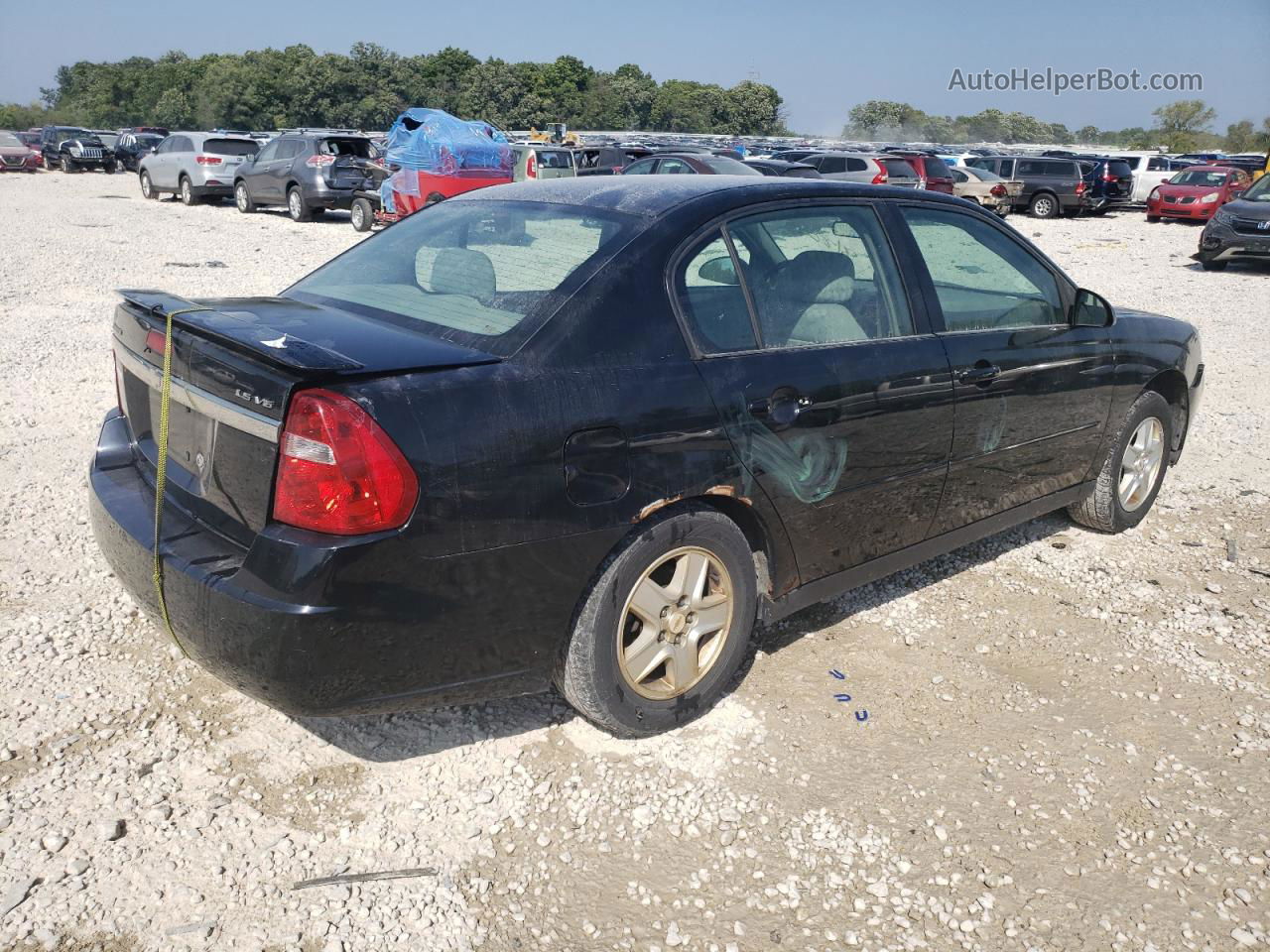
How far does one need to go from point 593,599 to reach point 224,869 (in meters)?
1.17

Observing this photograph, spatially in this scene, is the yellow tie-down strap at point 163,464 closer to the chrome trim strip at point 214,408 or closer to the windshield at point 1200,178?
the chrome trim strip at point 214,408

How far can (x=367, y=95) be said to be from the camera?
257 ft

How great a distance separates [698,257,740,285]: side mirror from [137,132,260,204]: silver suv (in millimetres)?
22335

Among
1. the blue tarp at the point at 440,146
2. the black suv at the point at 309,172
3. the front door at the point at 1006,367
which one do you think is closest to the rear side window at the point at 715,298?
the front door at the point at 1006,367

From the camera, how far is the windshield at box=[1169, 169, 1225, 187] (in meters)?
24.1

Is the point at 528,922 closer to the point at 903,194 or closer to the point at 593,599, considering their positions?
the point at 593,599

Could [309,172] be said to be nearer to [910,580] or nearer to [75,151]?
[910,580]

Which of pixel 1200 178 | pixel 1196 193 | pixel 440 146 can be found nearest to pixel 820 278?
pixel 440 146

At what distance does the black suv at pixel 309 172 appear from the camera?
1945cm

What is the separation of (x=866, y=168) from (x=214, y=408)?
22848mm

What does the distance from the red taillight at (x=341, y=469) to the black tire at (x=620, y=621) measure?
676 millimetres

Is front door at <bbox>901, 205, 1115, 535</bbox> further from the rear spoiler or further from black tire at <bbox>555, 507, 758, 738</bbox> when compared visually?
the rear spoiler

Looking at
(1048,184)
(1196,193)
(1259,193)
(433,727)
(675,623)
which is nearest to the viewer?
(675,623)

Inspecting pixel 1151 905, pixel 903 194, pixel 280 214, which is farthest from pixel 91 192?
pixel 1151 905
